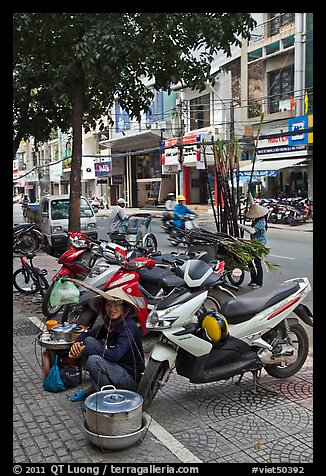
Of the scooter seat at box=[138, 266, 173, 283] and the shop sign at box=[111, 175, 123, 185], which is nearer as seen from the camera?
the scooter seat at box=[138, 266, 173, 283]

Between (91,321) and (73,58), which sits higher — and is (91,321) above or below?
below

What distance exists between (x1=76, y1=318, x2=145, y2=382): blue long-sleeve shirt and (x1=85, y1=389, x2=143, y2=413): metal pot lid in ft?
0.94

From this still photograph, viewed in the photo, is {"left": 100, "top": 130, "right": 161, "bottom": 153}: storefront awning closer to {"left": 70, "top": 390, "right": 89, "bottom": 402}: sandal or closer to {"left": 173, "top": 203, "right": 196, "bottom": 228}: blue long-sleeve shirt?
{"left": 173, "top": 203, "right": 196, "bottom": 228}: blue long-sleeve shirt

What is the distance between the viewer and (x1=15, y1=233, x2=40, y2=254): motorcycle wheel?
13.7 m

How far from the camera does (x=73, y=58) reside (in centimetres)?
697

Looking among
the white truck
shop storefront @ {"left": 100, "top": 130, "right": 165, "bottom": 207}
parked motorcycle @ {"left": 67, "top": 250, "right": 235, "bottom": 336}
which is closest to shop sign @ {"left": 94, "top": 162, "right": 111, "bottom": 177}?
shop storefront @ {"left": 100, "top": 130, "right": 165, "bottom": 207}

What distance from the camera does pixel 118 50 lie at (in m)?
6.16

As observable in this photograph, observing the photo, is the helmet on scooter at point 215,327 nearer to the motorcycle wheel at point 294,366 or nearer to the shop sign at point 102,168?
the motorcycle wheel at point 294,366

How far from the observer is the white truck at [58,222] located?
Result: 13719 millimetres

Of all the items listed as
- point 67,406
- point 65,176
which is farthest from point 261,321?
point 65,176

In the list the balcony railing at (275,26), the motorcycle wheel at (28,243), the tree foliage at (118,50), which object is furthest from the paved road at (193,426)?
the balcony railing at (275,26)

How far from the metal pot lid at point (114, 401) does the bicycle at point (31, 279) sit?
445cm
